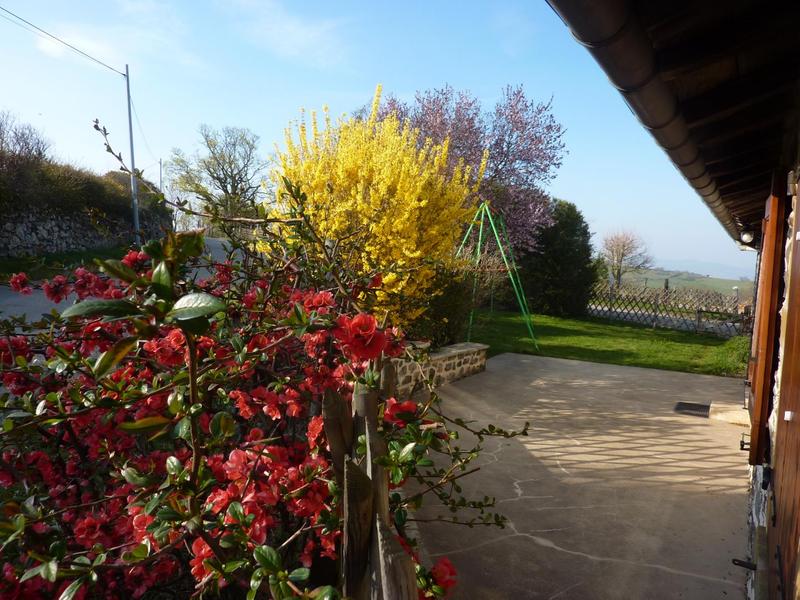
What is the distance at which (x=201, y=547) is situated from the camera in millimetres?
1209

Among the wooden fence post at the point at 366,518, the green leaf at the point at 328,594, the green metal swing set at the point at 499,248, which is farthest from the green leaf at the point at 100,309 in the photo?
the green metal swing set at the point at 499,248

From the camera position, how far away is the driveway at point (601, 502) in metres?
2.64

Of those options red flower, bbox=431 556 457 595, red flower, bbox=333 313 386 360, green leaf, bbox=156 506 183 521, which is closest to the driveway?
red flower, bbox=431 556 457 595

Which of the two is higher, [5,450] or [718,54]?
[718,54]

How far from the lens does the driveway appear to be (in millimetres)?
2643

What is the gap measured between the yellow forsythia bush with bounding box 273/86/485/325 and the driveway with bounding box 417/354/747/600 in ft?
5.09

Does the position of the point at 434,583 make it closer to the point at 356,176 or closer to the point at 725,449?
the point at 725,449

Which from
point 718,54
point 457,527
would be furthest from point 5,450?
point 718,54

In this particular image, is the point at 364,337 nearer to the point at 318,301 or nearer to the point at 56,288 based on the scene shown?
the point at 318,301

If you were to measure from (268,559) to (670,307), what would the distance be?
1533cm

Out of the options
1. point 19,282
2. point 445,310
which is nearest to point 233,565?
point 19,282

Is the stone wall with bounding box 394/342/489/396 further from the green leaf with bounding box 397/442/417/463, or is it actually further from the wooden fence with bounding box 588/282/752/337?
the wooden fence with bounding box 588/282/752/337

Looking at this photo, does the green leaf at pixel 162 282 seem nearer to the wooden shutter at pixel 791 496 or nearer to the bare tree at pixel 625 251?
the wooden shutter at pixel 791 496

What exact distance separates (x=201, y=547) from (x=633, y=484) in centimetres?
343
